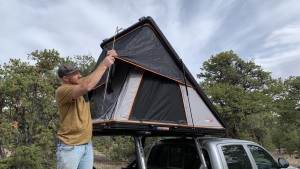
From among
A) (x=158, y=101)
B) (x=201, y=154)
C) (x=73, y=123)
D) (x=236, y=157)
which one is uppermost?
(x=158, y=101)

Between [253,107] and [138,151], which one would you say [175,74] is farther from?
[253,107]

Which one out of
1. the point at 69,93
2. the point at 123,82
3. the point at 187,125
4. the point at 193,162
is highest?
the point at 123,82

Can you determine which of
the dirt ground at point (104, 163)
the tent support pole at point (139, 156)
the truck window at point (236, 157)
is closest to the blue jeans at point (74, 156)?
the tent support pole at point (139, 156)

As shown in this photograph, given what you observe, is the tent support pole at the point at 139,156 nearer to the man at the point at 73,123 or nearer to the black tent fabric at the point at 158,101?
the black tent fabric at the point at 158,101

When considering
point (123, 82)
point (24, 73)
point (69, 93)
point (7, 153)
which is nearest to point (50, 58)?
point (24, 73)

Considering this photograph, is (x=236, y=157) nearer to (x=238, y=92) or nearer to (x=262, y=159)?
(x=262, y=159)

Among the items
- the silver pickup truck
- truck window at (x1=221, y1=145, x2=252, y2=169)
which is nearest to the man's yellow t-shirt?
the silver pickup truck

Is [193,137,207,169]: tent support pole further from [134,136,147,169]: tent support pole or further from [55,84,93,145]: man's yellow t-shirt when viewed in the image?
[55,84,93,145]: man's yellow t-shirt

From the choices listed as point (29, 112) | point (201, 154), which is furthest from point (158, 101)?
point (29, 112)

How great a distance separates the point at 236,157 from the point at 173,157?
1.10 meters

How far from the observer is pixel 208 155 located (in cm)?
521

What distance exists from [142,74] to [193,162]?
168cm

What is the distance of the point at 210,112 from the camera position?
229 inches

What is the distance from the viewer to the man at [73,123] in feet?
10.6
